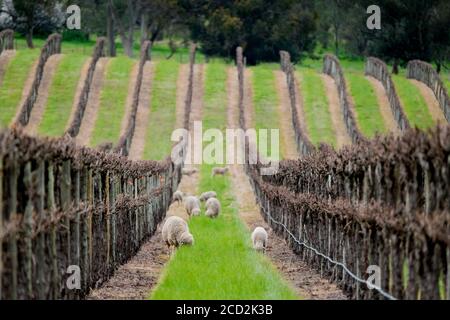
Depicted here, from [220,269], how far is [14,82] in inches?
2046

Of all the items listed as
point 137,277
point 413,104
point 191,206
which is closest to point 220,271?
point 137,277

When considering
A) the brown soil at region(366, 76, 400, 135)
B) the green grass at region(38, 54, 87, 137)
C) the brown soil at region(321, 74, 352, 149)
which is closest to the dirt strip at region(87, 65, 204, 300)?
the brown soil at region(321, 74, 352, 149)

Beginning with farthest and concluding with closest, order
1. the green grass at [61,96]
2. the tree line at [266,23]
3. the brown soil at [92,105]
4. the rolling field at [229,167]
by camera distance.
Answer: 1. the tree line at [266,23]
2. the green grass at [61,96]
3. the brown soil at [92,105]
4. the rolling field at [229,167]

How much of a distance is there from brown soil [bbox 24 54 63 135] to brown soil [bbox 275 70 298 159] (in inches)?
570

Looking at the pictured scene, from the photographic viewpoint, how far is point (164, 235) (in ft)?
91.1

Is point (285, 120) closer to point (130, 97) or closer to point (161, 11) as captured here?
point (130, 97)

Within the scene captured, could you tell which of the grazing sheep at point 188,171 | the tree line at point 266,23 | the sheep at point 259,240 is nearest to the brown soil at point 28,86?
the grazing sheep at point 188,171

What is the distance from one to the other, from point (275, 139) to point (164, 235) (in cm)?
3482

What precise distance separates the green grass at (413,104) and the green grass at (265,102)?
8456 millimetres

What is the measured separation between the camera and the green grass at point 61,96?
61.8 m

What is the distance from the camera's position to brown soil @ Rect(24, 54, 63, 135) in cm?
6250

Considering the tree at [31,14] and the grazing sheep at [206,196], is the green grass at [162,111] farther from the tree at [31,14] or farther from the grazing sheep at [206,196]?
the tree at [31,14]

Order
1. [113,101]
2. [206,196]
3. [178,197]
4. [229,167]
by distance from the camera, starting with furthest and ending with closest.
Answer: [113,101] → [229,167] → [178,197] → [206,196]

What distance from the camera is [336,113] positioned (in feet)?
221
